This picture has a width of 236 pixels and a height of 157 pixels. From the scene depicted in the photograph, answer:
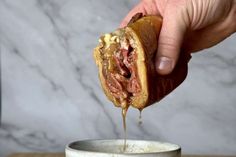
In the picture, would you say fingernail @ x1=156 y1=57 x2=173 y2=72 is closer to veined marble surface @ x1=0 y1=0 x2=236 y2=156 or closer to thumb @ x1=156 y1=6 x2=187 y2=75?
thumb @ x1=156 y1=6 x2=187 y2=75

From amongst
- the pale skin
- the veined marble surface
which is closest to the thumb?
the pale skin

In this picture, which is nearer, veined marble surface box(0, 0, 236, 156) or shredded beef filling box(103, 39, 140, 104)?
shredded beef filling box(103, 39, 140, 104)

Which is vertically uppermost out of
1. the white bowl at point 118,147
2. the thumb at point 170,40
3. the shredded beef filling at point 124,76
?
the thumb at point 170,40

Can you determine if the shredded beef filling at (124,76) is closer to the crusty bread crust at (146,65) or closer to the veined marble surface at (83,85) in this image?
the crusty bread crust at (146,65)

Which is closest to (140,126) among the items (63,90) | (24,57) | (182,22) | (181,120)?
(181,120)

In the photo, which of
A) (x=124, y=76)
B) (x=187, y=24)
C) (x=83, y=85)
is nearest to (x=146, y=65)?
(x=124, y=76)

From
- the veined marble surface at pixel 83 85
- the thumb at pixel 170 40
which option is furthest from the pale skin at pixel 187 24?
the veined marble surface at pixel 83 85
